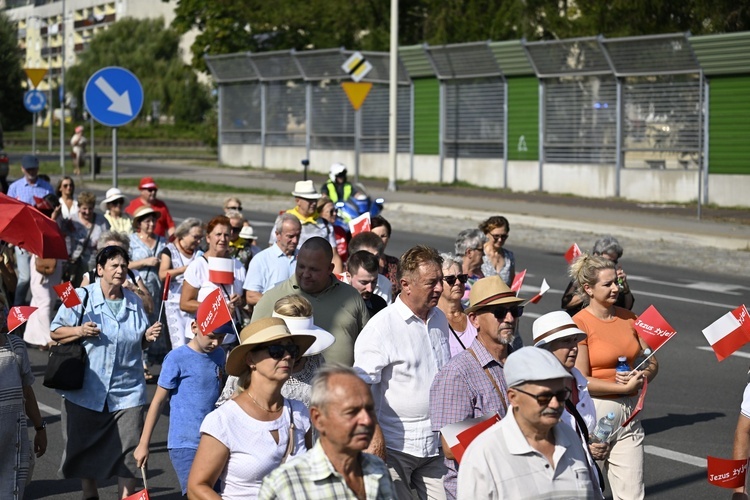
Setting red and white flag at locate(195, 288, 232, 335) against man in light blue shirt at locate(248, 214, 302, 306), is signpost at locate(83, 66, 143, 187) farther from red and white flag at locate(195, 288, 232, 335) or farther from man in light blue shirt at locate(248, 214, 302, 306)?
red and white flag at locate(195, 288, 232, 335)

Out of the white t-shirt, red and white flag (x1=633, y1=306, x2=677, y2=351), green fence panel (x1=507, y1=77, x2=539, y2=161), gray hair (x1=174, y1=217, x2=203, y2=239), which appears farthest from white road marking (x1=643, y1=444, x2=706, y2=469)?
green fence panel (x1=507, y1=77, x2=539, y2=161)

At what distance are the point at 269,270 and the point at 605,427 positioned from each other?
136 inches

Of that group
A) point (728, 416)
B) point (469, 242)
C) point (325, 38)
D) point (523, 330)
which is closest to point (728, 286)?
point (523, 330)

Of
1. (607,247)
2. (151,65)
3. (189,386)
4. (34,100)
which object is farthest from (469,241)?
(151,65)

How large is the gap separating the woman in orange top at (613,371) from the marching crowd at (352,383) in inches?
0.4

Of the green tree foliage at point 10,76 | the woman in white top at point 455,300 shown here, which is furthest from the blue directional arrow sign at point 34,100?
the woman in white top at point 455,300

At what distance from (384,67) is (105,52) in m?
60.7

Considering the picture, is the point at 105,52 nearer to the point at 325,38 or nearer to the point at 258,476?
the point at 325,38

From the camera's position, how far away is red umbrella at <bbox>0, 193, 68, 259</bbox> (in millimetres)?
8852

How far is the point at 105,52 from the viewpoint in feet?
310

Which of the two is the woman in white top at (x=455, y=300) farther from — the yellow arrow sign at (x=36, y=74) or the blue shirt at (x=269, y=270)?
the yellow arrow sign at (x=36, y=74)

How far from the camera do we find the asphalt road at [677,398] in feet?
28.3

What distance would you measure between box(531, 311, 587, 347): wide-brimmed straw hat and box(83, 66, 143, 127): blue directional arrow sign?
7638 mm

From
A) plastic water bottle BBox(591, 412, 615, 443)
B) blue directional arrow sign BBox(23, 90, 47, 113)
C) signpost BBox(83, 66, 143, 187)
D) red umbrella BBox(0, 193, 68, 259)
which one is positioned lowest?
plastic water bottle BBox(591, 412, 615, 443)
